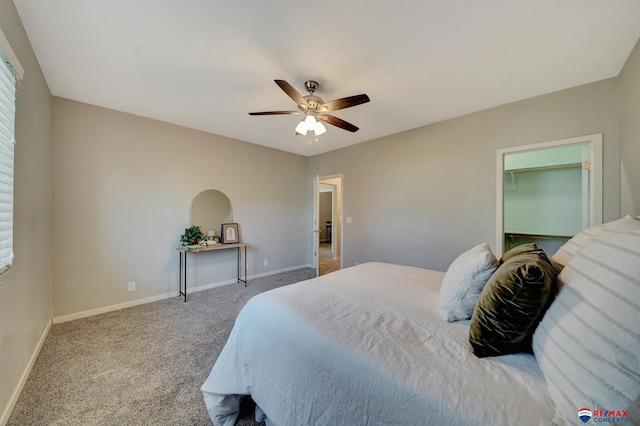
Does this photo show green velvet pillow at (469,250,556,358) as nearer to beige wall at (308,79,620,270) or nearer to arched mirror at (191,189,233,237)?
beige wall at (308,79,620,270)

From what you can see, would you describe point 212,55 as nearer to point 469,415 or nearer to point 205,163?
point 205,163

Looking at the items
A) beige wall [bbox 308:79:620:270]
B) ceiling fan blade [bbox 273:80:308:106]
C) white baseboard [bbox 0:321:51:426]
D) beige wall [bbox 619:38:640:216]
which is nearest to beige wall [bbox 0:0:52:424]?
white baseboard [bbox 0:321:51:426]

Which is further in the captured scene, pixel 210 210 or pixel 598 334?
pixel 210 210

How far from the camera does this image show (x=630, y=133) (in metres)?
1.95

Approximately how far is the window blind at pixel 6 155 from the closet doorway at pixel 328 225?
342cm

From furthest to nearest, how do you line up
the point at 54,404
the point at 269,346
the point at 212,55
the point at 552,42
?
the point at 212,55
the point at 552,42
the point at 54,404
the point at 269,346

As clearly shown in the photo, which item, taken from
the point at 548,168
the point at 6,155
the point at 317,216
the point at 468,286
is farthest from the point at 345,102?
the point at 548,168

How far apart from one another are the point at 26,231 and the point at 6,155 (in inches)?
30.1

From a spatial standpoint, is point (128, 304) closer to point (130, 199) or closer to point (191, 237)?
point (191, 237)

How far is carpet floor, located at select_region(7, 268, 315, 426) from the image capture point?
1.50m

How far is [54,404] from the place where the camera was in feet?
5.17

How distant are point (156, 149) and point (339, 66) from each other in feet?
9.28

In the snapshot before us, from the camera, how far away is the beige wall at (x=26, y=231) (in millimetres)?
1481

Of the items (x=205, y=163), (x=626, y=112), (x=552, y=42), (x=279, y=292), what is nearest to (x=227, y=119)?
(x=205, y=163)
